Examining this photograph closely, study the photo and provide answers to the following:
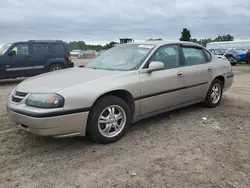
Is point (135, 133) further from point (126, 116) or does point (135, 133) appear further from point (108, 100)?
point (108, 100)

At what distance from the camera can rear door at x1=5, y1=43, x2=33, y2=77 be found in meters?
10.5

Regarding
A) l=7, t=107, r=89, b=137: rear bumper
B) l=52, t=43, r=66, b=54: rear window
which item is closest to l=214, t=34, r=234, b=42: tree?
l=52, t=43, r=66, b=54: rear window

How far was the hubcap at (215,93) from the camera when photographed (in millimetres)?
5875

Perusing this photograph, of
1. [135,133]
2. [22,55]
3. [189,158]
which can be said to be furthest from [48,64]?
[189,158]

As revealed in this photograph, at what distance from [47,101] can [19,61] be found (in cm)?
804

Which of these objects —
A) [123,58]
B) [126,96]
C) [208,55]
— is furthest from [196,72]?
[126,96]

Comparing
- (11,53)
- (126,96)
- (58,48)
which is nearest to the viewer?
(126,96)

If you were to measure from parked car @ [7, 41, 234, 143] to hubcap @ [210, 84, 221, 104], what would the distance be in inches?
5.8

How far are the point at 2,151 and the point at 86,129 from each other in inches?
46.6

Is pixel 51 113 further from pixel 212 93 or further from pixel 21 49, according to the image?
pixel 21 49

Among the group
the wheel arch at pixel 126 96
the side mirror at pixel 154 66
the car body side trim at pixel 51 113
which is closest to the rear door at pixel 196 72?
the side mirror at pixel 154 66

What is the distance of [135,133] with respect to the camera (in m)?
4.33

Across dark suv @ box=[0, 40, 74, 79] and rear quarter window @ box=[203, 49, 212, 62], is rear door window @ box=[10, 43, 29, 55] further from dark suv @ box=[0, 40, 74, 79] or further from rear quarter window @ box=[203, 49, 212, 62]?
rear quarter window @ box=[203, 49, 212, 62]

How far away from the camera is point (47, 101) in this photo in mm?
3352
